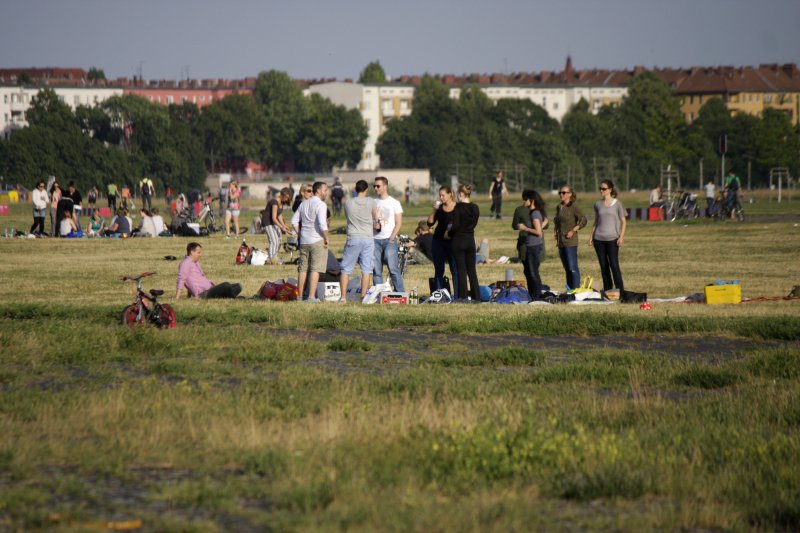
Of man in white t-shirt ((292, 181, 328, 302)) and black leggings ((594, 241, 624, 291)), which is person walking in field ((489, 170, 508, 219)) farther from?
man in white t-shirt ((292, 181, 328, 302))

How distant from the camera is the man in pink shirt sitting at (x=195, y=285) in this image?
19500 millimetres

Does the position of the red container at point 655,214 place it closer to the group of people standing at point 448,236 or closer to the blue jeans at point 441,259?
the group of people standing at point 448,236

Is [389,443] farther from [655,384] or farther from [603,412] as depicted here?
[655,384]

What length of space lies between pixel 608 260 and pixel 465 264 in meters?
2.24

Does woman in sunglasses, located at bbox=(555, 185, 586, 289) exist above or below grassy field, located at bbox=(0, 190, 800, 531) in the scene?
above

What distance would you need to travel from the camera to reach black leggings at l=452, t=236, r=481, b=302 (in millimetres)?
19328

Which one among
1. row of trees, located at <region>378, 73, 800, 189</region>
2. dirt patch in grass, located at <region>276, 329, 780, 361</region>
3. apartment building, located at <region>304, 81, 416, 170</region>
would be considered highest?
apartment building, located at <region>304, 81, 416, 170</region>

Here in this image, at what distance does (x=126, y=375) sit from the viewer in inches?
484

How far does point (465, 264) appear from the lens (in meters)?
19.5

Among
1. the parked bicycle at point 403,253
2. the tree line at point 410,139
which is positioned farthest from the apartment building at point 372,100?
the parked bicycle at point 403,253

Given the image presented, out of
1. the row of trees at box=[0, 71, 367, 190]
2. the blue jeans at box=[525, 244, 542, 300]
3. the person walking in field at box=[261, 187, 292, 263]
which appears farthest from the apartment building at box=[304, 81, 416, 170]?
the blue jeans at box=[525, 244, 542, 300]

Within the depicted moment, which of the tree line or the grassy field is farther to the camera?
the tree line

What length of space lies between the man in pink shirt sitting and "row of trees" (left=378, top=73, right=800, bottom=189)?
118 meters

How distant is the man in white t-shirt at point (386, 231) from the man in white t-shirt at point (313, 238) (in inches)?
37.8
